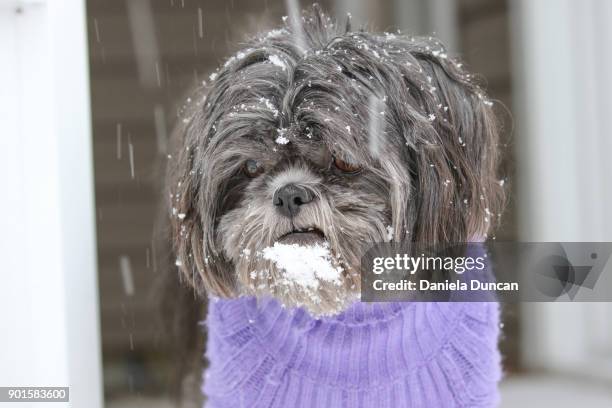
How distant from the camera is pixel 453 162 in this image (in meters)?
2.00

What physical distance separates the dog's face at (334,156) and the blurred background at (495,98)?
2.38 ft

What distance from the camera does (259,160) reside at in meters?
1.97

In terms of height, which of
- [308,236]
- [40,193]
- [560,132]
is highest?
[560,132]

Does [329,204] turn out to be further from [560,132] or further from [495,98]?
[560,132]

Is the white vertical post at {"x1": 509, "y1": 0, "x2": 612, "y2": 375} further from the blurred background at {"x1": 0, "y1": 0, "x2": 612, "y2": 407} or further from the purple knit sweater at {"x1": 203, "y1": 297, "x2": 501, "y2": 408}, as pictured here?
the purple knit sweater at {"x1": 203, "y1": 297, "x2": 501, "y2": 408}

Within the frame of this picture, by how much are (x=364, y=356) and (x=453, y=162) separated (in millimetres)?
536

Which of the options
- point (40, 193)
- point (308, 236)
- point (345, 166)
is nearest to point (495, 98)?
point (345, 166)

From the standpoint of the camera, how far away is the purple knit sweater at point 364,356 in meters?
2.09

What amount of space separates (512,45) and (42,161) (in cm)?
246

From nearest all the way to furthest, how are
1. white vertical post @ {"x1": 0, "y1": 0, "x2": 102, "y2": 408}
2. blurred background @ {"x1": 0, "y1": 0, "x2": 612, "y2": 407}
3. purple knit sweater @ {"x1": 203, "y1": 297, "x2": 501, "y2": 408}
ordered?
white vertical post @ {"x1": 0, "y1": 0, "x2": 102, "y2": 408}, purple knit sweater @ {"x1": 203, "y1": 297, "x2": 501, "y2": 408}, blurred background @ {"x1": 0, "y1": 0, "x2": 612, "y2": 407}

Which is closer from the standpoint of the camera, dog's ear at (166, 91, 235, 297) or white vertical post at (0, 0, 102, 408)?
white vertical post at (0, 0, 102, 408)

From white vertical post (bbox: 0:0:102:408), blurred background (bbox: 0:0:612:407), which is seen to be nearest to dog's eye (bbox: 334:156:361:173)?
white vertical post (bbox: 0:0:102:408)

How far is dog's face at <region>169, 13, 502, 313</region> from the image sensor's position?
190 centimetres

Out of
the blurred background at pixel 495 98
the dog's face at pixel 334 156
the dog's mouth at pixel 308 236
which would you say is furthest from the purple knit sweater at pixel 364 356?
the blurred background at pixel 495 98
